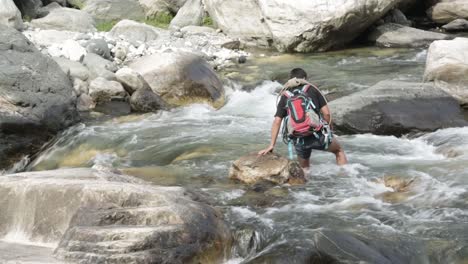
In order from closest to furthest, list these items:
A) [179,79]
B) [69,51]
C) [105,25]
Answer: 1. [179,79]
2. [69,51]
3. [105,25]

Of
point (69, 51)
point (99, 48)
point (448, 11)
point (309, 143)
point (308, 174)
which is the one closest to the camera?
point (309, 143)

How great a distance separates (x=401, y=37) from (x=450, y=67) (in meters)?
6.24

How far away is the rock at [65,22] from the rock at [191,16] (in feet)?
9.80

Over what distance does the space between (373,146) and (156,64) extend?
5420 mm

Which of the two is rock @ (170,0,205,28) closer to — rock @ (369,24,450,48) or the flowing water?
rock @ (369,24,450,48)

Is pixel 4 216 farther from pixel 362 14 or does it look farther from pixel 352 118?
pixel 362 14

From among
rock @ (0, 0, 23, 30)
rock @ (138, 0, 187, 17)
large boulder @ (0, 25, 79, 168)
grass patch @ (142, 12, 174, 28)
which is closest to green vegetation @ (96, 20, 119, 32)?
grass patch @ (142, 12, 174, 28)

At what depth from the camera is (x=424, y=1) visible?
21281mm

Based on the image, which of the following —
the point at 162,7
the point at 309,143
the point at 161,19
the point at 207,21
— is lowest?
the point at 161,19

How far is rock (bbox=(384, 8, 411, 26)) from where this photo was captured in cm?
1956

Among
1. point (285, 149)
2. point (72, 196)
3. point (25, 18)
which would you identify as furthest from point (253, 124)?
point (25, 18)

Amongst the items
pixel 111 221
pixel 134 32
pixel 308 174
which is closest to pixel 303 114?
pixel 308 174

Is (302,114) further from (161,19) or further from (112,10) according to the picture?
(112,10)

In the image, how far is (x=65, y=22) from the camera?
18.8 meters
